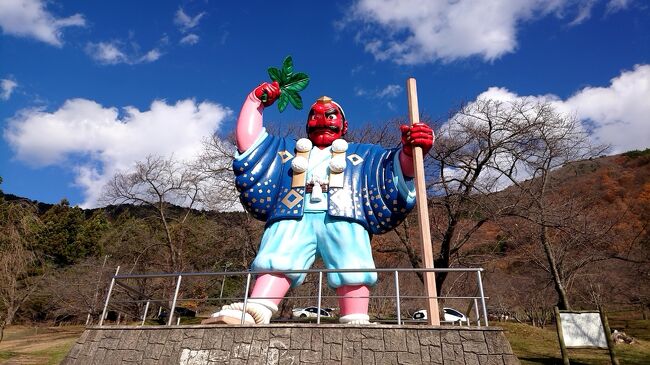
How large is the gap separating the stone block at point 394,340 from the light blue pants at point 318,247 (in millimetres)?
1384

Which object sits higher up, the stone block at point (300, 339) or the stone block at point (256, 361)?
the stone block at point (300, 339)

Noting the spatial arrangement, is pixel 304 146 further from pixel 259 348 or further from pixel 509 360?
pixel 509 360

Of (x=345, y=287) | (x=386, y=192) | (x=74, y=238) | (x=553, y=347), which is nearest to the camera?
(x=345, y=287)

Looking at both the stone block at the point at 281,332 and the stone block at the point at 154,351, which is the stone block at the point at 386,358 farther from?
the stone block at the point at 154,351

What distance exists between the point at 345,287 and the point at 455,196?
26.4 feet

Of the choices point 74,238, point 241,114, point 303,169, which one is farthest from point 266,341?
point 74,238

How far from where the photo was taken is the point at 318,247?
22.0 feet

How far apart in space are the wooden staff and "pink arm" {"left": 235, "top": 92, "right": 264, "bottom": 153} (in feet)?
7.60

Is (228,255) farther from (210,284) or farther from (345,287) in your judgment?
(345,287)

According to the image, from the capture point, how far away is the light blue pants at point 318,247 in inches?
248

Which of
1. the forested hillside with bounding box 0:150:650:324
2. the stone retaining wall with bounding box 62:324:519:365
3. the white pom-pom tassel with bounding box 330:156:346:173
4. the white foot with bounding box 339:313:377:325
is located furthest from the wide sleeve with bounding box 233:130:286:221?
the forested hillside with bounding box 0:150:650:324

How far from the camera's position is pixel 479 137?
1335 centimetres

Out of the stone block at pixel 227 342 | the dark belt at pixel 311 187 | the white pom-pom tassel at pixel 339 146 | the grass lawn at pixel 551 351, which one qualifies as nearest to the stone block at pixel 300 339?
the stone block at pixel 227 342

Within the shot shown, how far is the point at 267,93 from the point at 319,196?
1980mm
